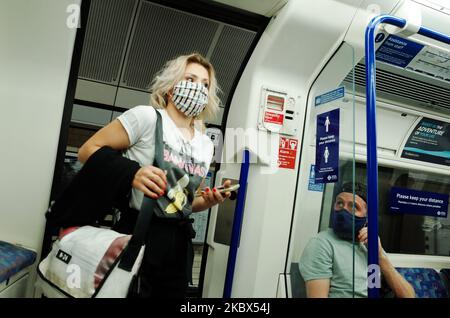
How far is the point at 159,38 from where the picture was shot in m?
2.26

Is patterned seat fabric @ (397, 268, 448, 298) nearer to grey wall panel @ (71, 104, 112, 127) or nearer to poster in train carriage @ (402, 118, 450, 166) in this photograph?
poster in train carriage @ (402, 118, 450, 166)

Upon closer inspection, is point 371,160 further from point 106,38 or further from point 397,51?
point 106,38

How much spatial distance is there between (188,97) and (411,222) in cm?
281

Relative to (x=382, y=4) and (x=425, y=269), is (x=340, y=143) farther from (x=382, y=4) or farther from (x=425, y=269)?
(x=425, y=269)

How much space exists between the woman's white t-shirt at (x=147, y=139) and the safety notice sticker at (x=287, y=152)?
2.61 ft

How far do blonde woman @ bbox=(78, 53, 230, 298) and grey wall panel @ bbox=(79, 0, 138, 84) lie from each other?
2.91 ft

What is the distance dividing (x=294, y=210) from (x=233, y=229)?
1.45 feet

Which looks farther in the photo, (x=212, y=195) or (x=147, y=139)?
(x=212, y=195)

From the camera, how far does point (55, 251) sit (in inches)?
46.3

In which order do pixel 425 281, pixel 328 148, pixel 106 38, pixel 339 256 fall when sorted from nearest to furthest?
pixel 339 256
pixel 328 148
pixel 106 38
pixel 425 281

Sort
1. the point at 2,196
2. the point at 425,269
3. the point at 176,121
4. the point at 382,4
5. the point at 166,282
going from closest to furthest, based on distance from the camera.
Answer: the point at 166,282 → the point at 176,121 → the point at 2,196 → the point at 382,4 → the point at 425,269

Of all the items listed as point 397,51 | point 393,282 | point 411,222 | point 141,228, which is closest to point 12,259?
point 141,228

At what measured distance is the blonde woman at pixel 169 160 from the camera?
49.9 inches
